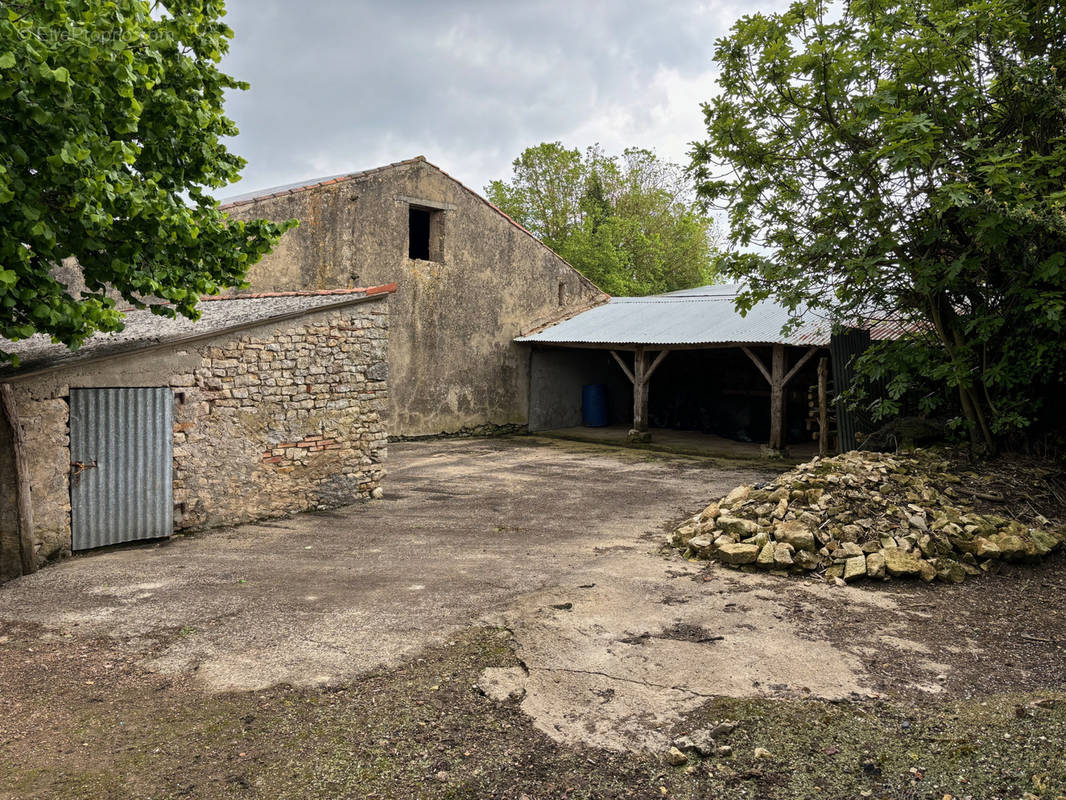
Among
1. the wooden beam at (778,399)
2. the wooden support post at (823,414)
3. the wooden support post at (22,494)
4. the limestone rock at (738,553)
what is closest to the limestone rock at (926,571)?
the limestone rock at (738,553)

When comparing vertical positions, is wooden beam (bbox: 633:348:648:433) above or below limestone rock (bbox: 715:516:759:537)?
above

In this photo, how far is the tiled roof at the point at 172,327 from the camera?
6846mm

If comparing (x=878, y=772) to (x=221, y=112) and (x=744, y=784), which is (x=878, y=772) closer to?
(x=744, y=784)

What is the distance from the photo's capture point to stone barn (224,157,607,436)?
13.2 m

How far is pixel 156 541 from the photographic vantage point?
730cm

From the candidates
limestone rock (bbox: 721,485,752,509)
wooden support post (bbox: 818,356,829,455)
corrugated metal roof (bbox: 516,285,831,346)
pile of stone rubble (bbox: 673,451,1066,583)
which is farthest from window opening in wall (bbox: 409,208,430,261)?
pile of stone rubble (bbox: 673,451,1066,583)

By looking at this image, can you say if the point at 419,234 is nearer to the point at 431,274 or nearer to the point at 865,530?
the point at 431,274

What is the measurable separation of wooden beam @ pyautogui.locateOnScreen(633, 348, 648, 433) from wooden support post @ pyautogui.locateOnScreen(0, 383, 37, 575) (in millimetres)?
10846

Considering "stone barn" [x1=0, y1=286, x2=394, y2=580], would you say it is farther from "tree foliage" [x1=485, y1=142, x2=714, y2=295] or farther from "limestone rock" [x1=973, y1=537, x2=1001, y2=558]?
"tree foliage" [x1=485, y1=142, x2=714, y2=295]

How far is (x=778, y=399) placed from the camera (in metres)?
12.9

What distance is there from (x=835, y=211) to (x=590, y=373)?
34.3 feet

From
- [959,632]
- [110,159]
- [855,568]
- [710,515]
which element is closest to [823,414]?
[710,515]

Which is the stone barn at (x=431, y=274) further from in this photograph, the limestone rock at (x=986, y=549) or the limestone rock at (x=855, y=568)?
the limestone rock at (x=986, y=549)

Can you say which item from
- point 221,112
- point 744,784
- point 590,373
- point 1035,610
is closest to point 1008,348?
point 1035,610
